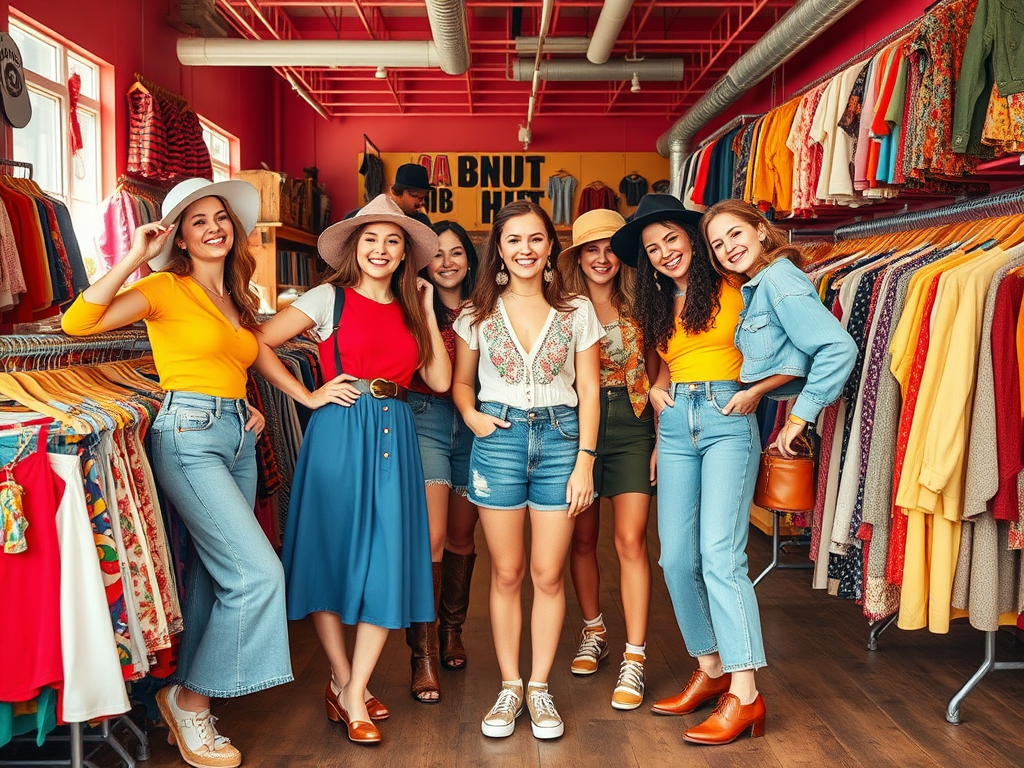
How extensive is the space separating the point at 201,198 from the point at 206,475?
0.83 meters

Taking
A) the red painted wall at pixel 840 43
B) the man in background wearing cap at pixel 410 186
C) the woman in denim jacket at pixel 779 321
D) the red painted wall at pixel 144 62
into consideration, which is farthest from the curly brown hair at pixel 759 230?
the red painted wall at pixel 144 62

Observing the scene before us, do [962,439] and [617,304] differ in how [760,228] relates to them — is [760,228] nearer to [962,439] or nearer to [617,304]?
[617,304]

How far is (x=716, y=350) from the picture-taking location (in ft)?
9.88

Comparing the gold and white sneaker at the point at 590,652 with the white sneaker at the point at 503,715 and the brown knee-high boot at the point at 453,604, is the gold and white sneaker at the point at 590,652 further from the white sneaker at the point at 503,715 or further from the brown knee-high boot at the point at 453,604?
the white sneaker at the point at 503,715

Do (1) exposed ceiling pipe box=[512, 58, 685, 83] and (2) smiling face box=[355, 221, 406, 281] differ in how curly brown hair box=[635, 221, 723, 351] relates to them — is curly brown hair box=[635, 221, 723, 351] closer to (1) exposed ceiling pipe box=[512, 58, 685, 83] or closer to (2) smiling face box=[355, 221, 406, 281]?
(2) smiling face box=[355, 221, 406, 281]

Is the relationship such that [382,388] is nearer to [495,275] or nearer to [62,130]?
[495,275]

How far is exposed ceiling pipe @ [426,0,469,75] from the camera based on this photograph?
6.30 meters

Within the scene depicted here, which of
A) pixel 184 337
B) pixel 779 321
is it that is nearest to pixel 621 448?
pixel 779 321

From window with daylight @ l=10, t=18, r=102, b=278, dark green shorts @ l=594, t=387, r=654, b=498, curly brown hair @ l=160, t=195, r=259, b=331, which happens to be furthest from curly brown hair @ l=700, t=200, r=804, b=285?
window with daylight @ l=10, t=18, r=102, b=278

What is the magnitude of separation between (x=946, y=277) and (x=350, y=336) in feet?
6.10

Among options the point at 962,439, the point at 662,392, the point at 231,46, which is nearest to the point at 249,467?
the point at 662,392

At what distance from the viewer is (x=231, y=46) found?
7883 millimetres

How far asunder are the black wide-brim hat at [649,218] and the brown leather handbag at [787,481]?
2.68 ft

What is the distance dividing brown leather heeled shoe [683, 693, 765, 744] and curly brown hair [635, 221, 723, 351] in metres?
1.15
